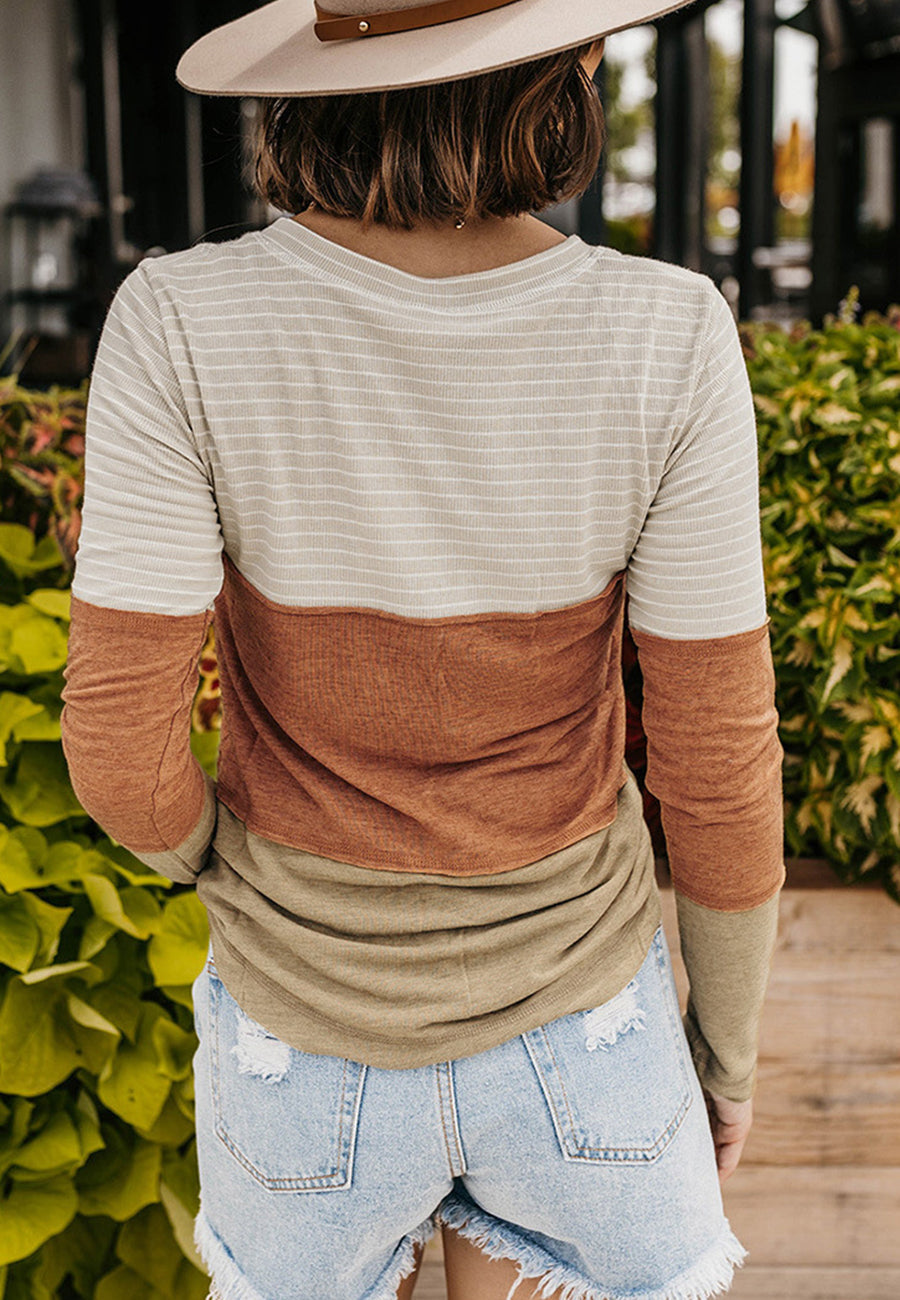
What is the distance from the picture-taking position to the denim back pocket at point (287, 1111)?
104 centimetres

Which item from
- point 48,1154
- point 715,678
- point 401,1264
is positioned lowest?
point 48,1154

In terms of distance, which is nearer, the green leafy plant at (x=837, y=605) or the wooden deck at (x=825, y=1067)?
the green leafy plant at (x=837, y=605)

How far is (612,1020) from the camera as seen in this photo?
3.56 feet

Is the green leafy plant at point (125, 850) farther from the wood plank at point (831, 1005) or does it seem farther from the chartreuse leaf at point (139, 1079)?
the wood plank at point (831, 1005)

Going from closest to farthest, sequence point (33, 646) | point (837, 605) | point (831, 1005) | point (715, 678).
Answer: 1. point (715, 678)
2. point (33, 646)
3. point (837, 605)
4. point (831, 1005)

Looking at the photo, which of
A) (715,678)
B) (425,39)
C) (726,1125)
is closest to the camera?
(425,39)

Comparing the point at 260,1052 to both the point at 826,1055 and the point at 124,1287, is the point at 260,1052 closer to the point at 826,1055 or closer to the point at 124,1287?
the point at 124,1287

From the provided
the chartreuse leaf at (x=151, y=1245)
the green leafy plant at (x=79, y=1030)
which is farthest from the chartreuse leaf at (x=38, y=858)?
the chartreuse leaf at (x=151, y=1245)

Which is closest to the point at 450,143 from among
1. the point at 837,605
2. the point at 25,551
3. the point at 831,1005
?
the point at 837,605

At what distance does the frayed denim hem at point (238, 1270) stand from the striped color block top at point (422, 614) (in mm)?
227

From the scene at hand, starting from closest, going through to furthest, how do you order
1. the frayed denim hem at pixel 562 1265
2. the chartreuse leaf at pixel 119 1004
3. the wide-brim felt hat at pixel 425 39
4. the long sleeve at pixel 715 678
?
the wide-brim felt hat at pixel 425 39
the long sleeve at pixel 715 678
the frayed denim hem at pixel 562 1265
the chartreuse leaf at pixel 119 1004

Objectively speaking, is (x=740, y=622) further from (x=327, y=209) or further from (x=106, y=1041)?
(x=106, y=1041)

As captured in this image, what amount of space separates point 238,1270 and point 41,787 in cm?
70

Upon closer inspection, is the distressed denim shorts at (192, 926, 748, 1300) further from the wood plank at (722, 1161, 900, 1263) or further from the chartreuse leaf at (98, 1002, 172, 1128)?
the wood plank at (722, 1161, 900, 1263)
